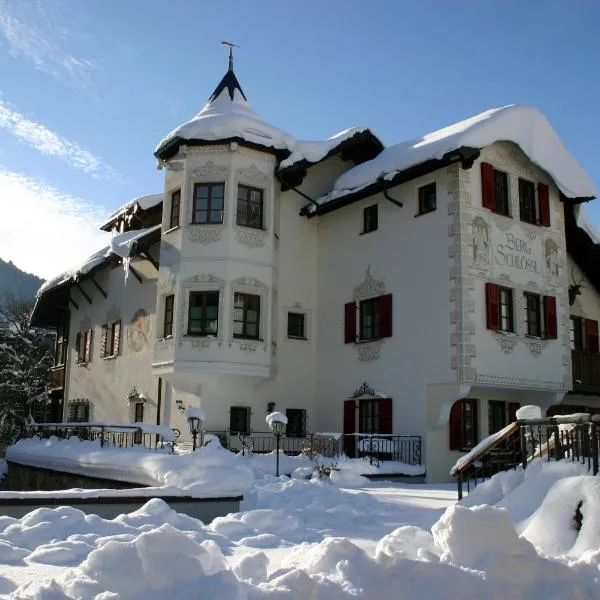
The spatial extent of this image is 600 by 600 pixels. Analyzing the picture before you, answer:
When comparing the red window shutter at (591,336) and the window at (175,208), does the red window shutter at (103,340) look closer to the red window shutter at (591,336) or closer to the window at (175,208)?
the window at (175,208)

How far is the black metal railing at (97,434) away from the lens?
19281mm

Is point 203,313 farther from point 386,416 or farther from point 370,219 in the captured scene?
point 386,416

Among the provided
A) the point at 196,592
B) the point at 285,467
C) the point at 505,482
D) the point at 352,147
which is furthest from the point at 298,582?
the point at 352,147

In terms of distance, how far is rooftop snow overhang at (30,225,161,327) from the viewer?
22703mm

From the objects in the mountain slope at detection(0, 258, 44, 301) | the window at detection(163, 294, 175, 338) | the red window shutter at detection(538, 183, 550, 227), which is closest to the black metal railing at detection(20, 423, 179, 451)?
the window at detection(163, 294, 175, 338)

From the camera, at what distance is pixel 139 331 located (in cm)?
2458

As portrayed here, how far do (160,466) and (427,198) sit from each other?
10.9 m

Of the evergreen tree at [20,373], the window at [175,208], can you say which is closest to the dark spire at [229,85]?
the window at [175,208]

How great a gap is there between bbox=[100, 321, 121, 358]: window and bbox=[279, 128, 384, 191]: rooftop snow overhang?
8.59 m

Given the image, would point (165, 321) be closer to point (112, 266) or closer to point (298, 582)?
point (112, 266)

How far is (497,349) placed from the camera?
1845 cm

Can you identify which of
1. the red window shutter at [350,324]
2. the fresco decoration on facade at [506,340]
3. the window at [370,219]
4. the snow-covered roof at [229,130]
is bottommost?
the fresco decoration on facade at [506,340]

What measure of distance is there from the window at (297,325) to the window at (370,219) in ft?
10.8

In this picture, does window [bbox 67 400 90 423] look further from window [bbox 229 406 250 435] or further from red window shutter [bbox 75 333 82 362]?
window [bbox 229 406 250 435]
